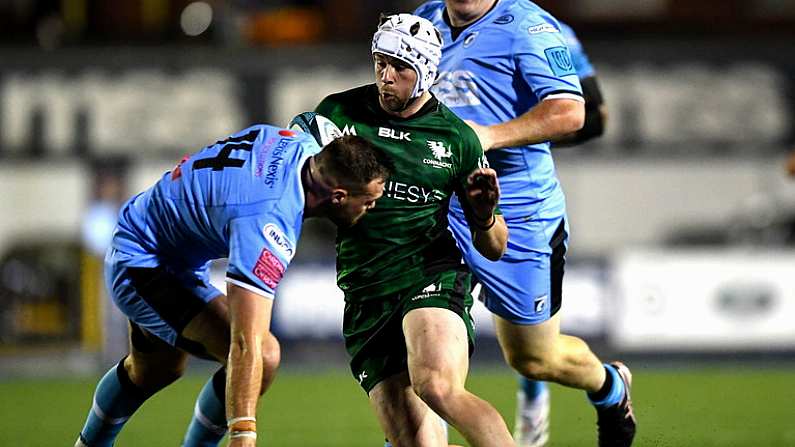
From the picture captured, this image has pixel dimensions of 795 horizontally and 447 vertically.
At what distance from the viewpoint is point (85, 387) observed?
14.0 m

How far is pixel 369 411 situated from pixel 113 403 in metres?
4.94

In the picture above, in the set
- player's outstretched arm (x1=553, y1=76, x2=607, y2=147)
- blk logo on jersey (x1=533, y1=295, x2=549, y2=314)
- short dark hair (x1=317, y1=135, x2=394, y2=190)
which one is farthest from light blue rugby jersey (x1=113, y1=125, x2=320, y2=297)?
player's outstretched arm (x1=553, y1=76, x2=607, y2=147)

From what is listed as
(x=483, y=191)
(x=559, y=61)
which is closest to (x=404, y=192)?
(x=483, y=191)

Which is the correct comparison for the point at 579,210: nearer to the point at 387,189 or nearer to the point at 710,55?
the point at 710,55

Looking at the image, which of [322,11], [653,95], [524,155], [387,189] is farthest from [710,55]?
[387,189]

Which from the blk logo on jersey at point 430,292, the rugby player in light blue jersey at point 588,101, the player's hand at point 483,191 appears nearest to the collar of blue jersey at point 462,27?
the rugby player in light blue jersey at point 588,101

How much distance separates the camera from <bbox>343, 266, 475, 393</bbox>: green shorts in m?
6.28

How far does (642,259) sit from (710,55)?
380 cm

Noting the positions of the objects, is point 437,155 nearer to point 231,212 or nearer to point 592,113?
point 231,212

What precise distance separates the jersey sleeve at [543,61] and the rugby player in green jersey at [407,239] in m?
0.77

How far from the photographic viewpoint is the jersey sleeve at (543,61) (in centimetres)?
695

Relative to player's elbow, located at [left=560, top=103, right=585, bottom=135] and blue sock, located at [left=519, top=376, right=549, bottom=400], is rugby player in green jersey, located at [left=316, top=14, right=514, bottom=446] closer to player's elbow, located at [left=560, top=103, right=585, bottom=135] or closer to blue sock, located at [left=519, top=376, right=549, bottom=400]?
player's elbow, located at [left=560, top=103, right=585, bottom=135]

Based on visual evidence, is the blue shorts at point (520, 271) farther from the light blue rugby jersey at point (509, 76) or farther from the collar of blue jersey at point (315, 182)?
A: the collar of blue jersey at point (315, 182)

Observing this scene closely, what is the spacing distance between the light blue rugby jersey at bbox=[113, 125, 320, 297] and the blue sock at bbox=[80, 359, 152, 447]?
29.9 inches
